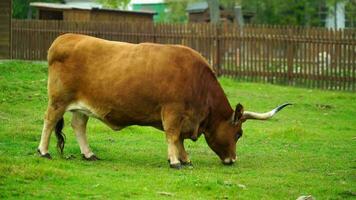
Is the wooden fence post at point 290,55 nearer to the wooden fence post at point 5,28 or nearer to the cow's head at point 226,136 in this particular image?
the wooden fence post at point 5,28

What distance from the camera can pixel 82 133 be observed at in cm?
1388

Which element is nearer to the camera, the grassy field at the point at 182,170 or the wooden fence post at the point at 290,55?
the grassy field at the point at 182,170

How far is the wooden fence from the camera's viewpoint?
28594mm

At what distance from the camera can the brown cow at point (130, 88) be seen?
1326 centimetres

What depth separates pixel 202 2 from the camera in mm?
68062

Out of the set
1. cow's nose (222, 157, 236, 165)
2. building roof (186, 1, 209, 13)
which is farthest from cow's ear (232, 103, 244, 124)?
building roof (186, 1, 209, 13)

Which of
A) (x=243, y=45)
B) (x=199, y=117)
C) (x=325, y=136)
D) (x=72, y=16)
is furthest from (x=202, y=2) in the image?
(x=199, y=117)

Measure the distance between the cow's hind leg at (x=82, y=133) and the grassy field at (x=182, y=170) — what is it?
0.94 ft

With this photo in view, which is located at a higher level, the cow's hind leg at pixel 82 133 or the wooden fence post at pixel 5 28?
the wooden fence post at pixel 5 28

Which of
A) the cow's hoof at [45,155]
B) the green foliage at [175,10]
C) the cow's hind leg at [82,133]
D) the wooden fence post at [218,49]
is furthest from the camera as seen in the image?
the green foliage at [175,10]

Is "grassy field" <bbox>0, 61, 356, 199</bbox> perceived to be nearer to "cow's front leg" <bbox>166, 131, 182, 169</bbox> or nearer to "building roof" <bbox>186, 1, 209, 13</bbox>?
"cow's front leg" <bbox>166, 131, 182, 169</bbox>

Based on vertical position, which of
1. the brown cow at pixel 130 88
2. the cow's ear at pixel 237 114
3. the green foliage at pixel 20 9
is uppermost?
the green foliage at pixel 20 9

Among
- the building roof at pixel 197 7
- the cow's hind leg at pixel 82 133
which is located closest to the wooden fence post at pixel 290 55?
the cow's hind leg at pixel 82 133

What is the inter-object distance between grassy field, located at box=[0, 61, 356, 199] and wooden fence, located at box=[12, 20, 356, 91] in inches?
217
